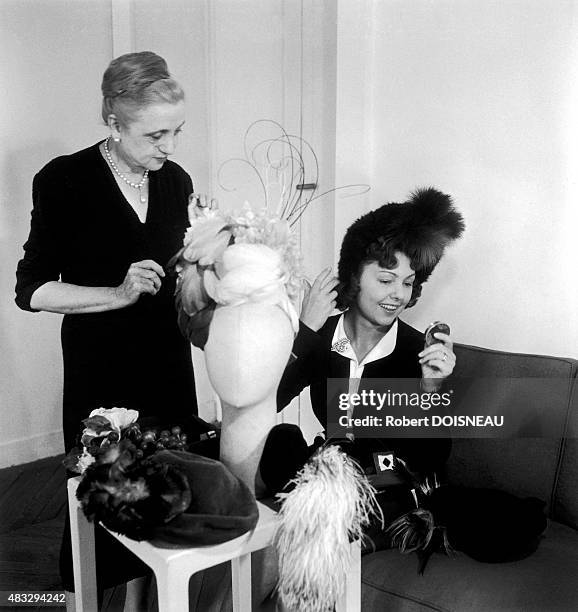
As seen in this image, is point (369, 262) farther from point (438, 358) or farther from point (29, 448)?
point (29, 448)

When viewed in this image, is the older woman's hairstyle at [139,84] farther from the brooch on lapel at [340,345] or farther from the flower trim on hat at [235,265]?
the brooch on lapel at [340,345]

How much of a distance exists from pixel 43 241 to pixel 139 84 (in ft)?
0.98

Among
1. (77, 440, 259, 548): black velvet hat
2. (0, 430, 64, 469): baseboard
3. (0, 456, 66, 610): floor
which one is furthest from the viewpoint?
(0, 430, 64, 469): baseboard

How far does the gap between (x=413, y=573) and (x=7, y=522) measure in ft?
3.90

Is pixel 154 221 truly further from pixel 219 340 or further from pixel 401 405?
pixel 401 405

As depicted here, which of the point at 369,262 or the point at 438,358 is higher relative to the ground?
the point at 369,262

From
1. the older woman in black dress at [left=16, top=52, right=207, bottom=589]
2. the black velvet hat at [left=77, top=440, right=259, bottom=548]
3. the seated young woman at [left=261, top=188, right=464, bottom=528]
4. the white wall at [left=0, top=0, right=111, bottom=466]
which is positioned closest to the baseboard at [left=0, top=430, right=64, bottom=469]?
the white wall at [left=0, top=0, right=111, bottom=466]

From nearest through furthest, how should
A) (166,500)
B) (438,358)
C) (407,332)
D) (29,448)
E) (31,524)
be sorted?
(166,500) < (438,358) < (407,332) < (31,524) < (29,448)

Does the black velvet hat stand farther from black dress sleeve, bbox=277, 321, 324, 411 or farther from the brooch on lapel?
the brooch on lapel

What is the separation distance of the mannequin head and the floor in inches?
33.7

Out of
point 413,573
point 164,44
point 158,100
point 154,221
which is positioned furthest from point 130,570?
point 164,44

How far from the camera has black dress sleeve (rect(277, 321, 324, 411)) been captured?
90 centimetres

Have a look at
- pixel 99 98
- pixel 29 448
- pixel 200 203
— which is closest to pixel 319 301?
pixel 200 203

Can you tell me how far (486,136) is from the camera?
1077mm
